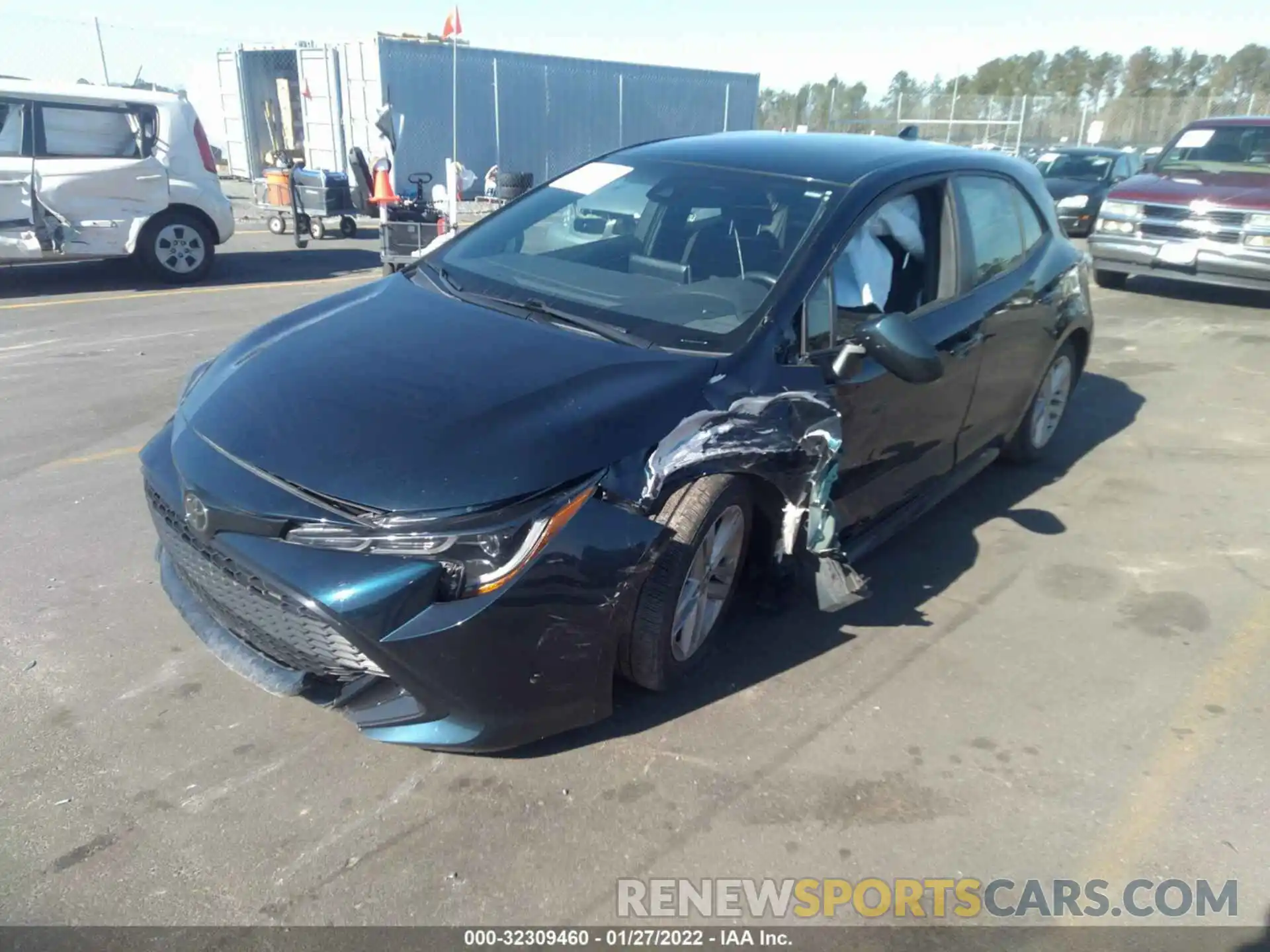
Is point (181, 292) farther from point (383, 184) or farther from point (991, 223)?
point (991, 223)

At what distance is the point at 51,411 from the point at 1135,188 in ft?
34.9

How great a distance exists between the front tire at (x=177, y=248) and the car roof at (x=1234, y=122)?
11211 mm

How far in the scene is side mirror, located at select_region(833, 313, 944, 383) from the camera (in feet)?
10.7

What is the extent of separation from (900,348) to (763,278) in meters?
0.55

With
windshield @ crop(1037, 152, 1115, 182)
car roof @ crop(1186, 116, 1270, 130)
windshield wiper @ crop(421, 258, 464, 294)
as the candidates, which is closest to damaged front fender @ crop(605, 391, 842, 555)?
windshield wiper @ crop(421, 258, 464, 294)

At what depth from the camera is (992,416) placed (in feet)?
15.5

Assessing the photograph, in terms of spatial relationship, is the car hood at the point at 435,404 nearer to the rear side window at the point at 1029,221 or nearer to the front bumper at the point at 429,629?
the front bumper at the point at 429,629

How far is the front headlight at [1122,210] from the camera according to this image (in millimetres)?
10672

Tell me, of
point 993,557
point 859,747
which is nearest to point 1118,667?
point 993,557

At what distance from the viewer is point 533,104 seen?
20.3 m

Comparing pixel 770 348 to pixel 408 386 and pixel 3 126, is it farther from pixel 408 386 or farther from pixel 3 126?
pixel 3 126

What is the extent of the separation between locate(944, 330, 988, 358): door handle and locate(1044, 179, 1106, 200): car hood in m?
12.6

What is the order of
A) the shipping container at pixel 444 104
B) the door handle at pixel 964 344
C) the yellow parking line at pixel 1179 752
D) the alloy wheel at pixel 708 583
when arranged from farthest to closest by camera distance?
the shipping container at pixel 444 104, the door handle at pixel 964 344, the alloy wheel at pixel 708 583, the yellow parking line at pixel 1179 752

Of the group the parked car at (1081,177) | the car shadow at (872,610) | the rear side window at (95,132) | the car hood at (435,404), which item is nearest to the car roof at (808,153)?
the car hood at (435,404)
